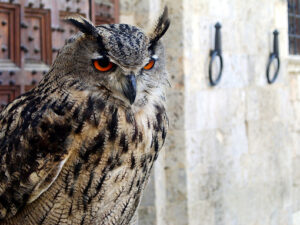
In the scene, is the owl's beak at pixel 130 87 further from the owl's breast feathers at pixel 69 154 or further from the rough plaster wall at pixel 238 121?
the rough plaster wall at pixel 238 121

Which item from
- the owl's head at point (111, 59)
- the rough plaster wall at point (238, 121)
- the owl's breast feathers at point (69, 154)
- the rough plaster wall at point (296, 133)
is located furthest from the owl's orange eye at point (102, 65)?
the rough plaster wall at point (296, 133)

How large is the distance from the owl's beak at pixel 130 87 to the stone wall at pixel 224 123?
6.18 ft

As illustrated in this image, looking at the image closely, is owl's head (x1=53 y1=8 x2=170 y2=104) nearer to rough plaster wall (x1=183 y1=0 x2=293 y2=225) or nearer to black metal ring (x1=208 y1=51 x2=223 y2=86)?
rough plaster wall (x1=183 y1=0 x2=293 y2=225)

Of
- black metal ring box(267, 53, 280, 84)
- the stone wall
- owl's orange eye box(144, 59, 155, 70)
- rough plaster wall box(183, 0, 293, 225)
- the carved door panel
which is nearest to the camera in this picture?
owl's orange eye box(144, 59, 155, 70)

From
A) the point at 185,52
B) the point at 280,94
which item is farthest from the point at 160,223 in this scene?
the point at 280,94

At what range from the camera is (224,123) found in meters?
4.27

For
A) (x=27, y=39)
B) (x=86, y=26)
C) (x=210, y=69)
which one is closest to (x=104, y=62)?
(x=86, y=26)

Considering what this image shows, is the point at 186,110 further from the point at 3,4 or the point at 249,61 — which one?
the point at 3,4

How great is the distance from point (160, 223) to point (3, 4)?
178cm

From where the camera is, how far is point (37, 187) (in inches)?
71.4

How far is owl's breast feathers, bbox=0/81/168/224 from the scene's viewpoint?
1.76 meters

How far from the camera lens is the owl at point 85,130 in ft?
5.64

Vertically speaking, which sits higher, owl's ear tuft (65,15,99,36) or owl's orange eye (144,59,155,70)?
owl's ear tuft (65,15,99,36)

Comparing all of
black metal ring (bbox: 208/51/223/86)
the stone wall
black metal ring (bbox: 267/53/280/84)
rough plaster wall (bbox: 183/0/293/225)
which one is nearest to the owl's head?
the stone wall
